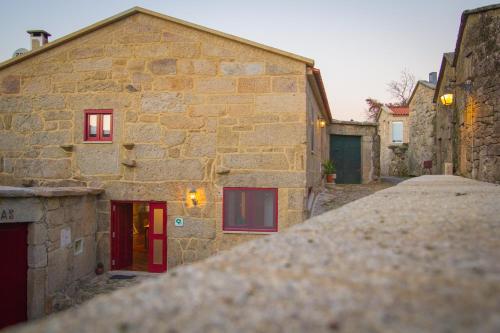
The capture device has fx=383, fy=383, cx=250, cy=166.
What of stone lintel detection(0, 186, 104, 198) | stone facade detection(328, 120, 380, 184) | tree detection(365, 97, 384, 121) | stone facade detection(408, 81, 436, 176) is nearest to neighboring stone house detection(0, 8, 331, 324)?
stone lintel detection(0, 186, 104, 198)

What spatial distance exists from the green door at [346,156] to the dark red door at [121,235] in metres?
9.35

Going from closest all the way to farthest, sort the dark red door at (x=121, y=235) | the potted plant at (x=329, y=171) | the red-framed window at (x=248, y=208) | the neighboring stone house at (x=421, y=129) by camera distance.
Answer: the red-framed window at (x=248, y=208), the dark red door at (x=121, y=235), the potted plant at (x=329, y=171), the neighboring stone house at (x=421, y=129)

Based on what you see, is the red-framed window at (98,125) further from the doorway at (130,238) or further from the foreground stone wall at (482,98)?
the foreground stone wall at (482,98)

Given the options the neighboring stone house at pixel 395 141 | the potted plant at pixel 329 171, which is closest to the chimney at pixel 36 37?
the potted plant at pixel 329 171

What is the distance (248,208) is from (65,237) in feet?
11.6

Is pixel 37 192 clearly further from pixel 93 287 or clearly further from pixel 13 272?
pixel 93 287

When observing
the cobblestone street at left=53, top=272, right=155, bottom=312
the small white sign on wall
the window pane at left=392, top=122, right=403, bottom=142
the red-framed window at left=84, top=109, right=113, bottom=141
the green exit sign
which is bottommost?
the cobblestone street at left=53, top=272, right=155, bottom=312

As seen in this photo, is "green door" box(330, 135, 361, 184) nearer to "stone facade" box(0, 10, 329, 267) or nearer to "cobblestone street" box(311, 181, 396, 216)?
"cobblestone street" box(311, 181, 396, 216)

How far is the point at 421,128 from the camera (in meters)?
20.3

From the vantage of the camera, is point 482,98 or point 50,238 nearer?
point 50,238

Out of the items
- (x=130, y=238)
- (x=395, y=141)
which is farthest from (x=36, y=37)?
(x=395, y=141)

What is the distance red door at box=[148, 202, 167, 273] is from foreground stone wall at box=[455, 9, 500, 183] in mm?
8127

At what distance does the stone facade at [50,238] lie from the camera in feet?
20.7

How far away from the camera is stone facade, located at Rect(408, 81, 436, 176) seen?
62.6ft
